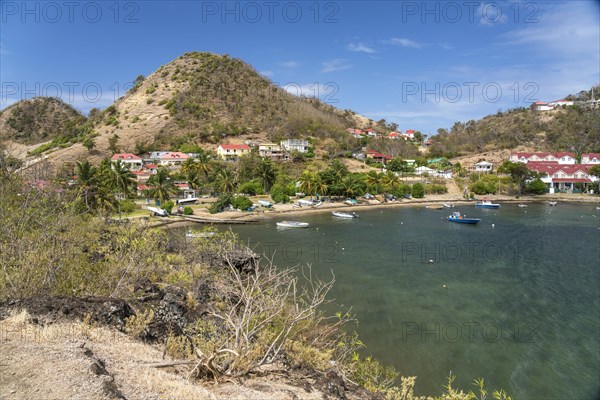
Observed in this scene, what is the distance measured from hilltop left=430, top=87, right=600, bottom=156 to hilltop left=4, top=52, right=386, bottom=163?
116 ft

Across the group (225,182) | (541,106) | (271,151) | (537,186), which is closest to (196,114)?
(271,151)

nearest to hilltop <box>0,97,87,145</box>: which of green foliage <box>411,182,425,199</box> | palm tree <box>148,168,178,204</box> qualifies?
palm tree <box>148,168,178,204</box>

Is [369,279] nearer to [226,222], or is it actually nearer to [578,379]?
[578,379]

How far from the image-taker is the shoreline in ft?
141

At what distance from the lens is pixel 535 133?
102 meters

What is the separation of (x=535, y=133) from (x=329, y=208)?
260 ft

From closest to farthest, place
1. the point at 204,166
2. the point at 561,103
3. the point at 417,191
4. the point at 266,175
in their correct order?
the point at 204,166 → the point at 266,175 → the point at 417,191 → the point at 561,103

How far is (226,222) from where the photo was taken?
139 feet

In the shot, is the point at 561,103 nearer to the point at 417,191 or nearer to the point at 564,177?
the point at 564,177

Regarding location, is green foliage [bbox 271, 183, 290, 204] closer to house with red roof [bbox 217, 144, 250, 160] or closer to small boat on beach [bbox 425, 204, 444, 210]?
small boat on beach [bbox 425, 204, 444, 210]

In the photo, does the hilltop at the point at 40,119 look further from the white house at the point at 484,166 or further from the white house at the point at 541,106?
the white house at the point at 541,106

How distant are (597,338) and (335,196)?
46.0 meters

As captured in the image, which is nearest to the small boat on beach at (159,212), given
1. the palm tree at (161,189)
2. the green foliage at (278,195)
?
the palm tree at (161,189)

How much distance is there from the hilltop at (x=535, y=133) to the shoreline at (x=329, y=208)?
34.9 m
